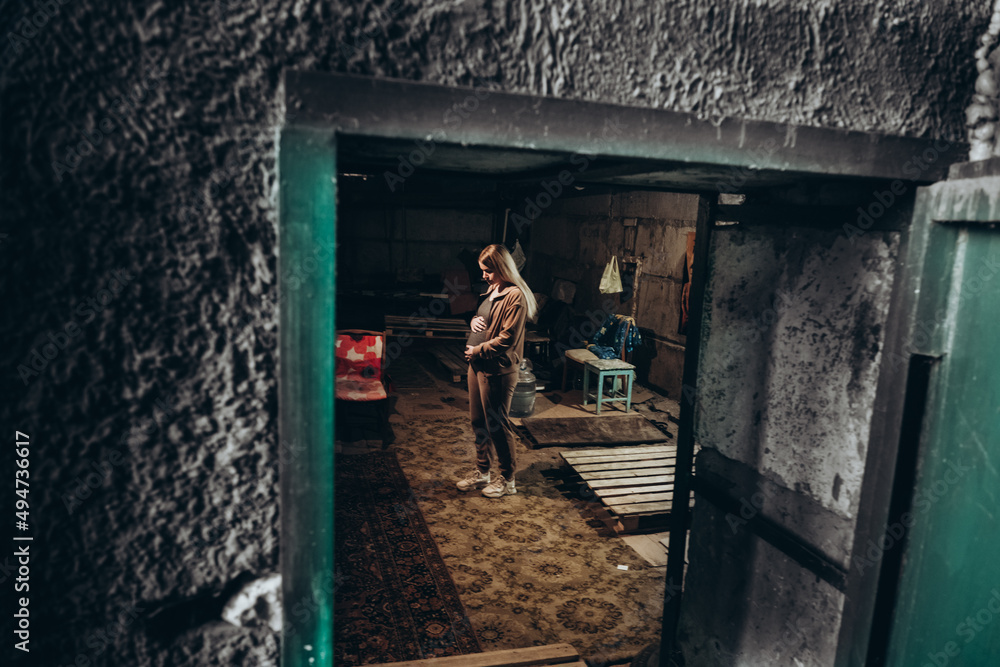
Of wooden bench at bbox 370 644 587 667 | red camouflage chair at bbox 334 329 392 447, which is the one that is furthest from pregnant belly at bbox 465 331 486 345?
wooden bench at bbox 370 644 587 667

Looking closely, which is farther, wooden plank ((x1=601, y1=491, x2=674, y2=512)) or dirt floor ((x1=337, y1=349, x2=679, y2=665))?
wooden plank ((x1=601, y1=491, x2=674, y2=512))

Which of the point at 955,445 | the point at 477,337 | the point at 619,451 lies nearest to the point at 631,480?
the point at 619,451

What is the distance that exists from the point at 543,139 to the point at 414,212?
11.8 meters

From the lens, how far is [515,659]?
2.73m

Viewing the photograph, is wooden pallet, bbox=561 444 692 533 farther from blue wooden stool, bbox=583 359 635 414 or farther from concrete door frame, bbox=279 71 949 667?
concrete door frame, bbox=279 71 949 667

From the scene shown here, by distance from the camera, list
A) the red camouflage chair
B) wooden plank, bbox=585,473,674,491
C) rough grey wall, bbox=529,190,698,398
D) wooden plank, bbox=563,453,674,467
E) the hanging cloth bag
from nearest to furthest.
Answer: wooden plank, bbox=585,473,674,491
wooden plank, bbox=563,453,674,467
the red camouflage chair
rough grey wall, bbox=529,190,698,398
the hanging cloth bag

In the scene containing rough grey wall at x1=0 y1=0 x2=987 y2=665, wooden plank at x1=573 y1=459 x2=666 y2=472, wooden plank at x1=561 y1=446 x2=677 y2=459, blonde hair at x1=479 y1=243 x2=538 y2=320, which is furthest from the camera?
wooden plank at x1=561 y1=446 x2=677 y2=459

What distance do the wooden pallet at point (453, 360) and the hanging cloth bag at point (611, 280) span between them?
241 cm

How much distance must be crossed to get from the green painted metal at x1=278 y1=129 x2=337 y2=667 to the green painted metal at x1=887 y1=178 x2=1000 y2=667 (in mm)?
1361

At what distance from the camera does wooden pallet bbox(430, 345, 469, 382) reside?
8.67m

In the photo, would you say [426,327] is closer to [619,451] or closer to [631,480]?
[619,451]

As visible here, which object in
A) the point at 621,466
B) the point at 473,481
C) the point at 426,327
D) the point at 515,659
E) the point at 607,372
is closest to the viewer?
the point at 515,659

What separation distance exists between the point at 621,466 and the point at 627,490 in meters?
0.52

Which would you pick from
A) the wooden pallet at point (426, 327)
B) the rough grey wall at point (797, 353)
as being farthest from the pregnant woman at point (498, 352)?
the wooden pallet at point (426, 327)
